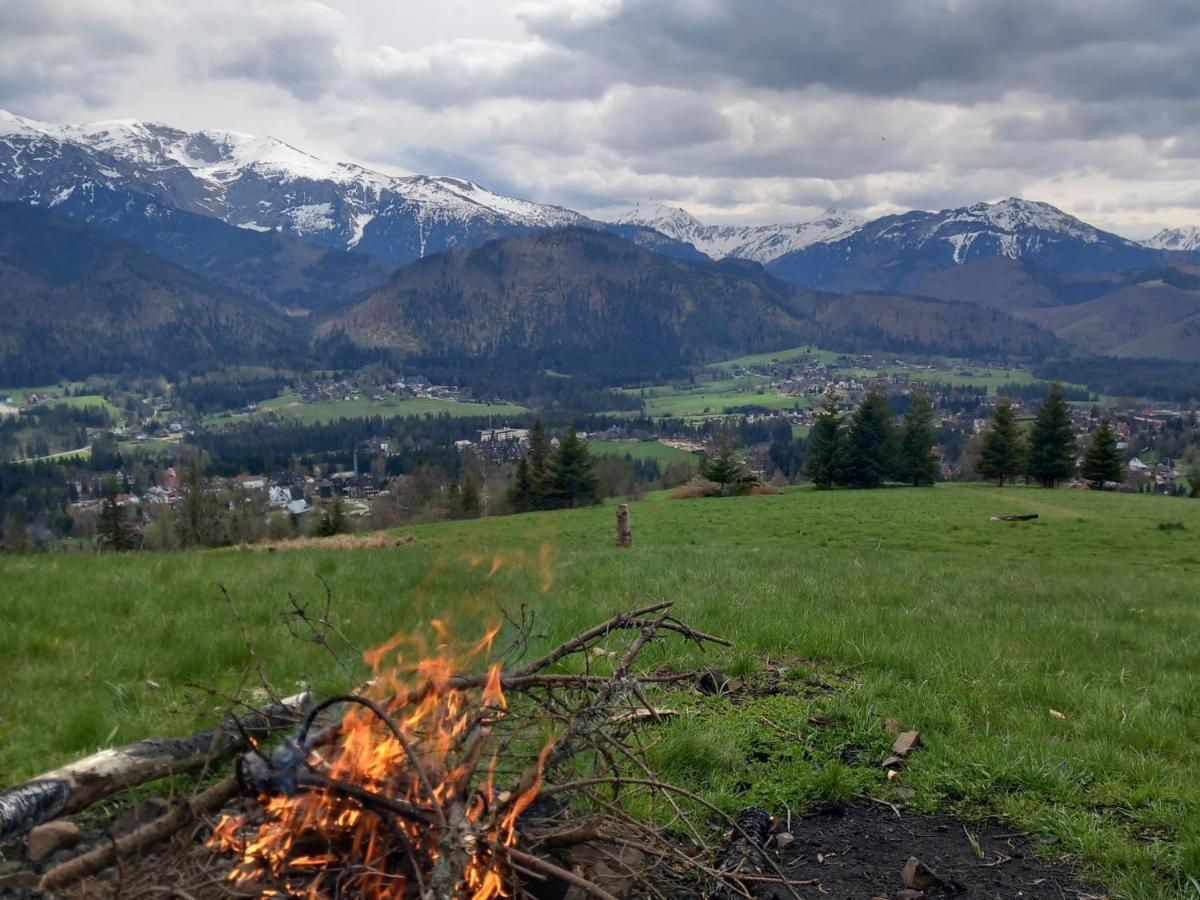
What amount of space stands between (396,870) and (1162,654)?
9009 mm

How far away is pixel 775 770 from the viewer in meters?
5.39

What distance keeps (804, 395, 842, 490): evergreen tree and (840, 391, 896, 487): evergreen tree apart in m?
0.98

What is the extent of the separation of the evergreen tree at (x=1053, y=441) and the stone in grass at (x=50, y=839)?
75.2 meters

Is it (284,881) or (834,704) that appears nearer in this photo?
(284,881)

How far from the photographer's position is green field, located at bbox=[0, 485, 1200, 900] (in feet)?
16.8

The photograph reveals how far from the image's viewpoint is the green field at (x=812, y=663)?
202 inches

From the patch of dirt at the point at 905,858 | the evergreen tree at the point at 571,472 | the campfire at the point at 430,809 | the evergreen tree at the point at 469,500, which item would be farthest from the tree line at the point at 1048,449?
the campfire at the point at 430,809

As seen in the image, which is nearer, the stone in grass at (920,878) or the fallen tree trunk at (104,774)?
the fallen tree trunk at (104,774)

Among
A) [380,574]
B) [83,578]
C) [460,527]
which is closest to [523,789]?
[380,574]

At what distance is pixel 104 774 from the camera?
4.16 meters

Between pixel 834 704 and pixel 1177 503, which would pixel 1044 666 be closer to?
pixel 834 704

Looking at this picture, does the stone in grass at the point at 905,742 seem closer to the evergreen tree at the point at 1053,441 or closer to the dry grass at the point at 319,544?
the dry grass at the point at 319,544

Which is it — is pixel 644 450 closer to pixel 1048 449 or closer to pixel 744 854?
pixel 1048 449

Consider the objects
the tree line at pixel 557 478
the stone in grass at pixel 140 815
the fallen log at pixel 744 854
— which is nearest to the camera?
the fallen log at pixel 744 854
